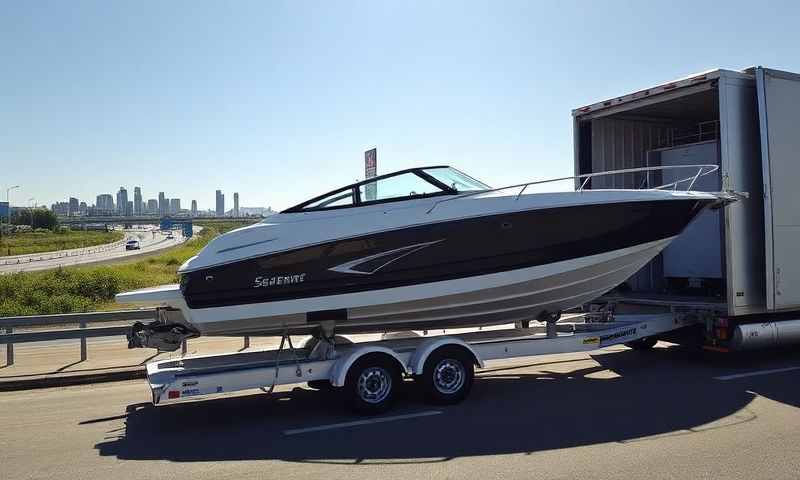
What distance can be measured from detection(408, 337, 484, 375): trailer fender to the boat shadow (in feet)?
1.48

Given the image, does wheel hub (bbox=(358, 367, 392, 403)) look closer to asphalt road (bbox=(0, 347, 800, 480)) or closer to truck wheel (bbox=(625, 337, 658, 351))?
asphalt road (bbox=(0, 347, 800, 480))

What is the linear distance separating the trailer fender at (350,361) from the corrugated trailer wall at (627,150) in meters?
5.40

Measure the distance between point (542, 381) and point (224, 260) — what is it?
4.27 metres

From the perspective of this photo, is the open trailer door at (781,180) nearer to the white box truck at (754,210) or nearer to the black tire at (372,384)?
the white box truck at (754,210)

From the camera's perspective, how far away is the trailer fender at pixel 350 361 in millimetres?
6660

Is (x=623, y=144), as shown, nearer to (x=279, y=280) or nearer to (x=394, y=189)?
(x=394, y=189)

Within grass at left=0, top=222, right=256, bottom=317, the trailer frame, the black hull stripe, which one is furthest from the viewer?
grass at left=0, top=222, right=256, bottom=317

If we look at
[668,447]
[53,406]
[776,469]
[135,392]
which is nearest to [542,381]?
[668,447]

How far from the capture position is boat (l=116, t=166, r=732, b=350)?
278 inches

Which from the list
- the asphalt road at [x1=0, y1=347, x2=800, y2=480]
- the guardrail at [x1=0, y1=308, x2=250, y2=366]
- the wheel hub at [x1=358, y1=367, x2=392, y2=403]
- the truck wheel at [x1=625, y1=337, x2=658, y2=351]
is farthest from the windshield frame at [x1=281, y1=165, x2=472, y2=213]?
the truck wheel at [x1=625, y1=337, x2=658, y2=351]

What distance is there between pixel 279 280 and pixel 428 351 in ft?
5.86

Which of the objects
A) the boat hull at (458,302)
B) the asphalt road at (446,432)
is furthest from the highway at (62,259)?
the boat hull at (458,302)

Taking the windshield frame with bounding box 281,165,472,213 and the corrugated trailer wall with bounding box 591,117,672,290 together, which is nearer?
the windshield frame with bounding box 281,165,472,213

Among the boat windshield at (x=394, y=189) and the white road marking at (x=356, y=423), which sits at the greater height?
the boat windshield at (x=394, y=189)
